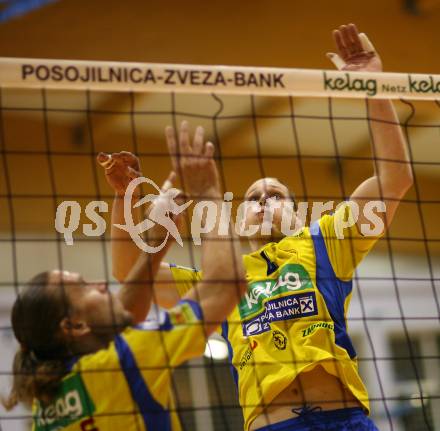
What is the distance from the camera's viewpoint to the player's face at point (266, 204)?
14.1 feet

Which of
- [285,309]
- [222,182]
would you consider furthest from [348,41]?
[222,182]

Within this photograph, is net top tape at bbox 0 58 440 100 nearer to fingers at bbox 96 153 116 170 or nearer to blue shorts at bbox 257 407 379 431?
fingers at bbox 96 153 116 170

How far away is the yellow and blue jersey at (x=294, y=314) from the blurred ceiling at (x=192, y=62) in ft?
9.04

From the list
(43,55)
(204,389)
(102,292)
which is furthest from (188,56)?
(102,292)

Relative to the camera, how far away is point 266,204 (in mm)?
4289

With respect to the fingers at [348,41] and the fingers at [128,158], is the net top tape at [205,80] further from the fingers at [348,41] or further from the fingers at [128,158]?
the fingers at [128,158]

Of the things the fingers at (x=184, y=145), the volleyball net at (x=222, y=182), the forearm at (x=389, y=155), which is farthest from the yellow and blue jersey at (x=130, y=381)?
the volleyball net at (x=222, y=182)

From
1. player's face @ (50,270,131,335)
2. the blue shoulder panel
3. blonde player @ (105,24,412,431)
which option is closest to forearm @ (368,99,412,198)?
blonde player @ (105,24,412,431)

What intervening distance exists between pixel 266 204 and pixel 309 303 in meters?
0.60

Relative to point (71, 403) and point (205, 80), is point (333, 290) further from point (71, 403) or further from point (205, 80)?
point (71, 403)

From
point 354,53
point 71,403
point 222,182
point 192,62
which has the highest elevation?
point 192,62

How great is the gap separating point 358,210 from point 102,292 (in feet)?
4.79

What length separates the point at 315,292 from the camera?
154 inches

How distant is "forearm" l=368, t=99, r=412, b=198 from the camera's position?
13.1 ft
